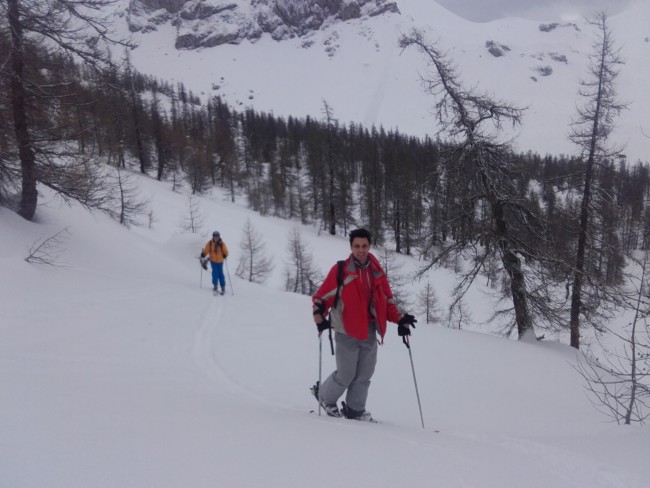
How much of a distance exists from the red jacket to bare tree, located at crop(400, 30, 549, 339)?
810cm

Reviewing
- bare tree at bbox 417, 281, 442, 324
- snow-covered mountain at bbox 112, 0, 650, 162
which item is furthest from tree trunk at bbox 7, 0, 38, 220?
snow-covered mountain at bbox 112, 0, 650, 162

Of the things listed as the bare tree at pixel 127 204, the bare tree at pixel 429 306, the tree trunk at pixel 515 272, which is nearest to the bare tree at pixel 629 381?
the tree trunk at pixel 515 272

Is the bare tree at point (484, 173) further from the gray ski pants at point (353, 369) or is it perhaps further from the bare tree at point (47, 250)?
the bare tree at point (47, 250)

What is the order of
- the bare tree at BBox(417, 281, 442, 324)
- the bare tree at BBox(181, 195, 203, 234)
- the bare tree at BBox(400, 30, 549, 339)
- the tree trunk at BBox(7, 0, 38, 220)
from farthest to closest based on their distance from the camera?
the bare tree at BBox(181, 195, 203, 234) → the bare tree at BBox(417, 281, 442, 324) → the bare tree at BBox(400, 30, 549, 339) → the tree trunk at BBox(7, 0, 38, 220)

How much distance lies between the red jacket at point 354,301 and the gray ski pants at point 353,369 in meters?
0.15

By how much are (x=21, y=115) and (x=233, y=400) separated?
9.29 meters

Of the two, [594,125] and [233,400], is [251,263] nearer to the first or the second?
[594,125]

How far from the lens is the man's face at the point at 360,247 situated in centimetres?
401

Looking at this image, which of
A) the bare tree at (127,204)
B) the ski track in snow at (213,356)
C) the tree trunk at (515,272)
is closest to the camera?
the ski track in snow at (213,356)

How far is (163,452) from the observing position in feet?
7.95

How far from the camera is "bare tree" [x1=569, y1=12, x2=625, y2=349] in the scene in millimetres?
11345

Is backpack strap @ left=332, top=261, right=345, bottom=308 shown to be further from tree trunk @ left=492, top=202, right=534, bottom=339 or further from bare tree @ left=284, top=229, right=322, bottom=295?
bare tree @ left=284, top=229, right=322, bottom=295

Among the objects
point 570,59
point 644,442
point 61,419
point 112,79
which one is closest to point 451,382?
point 644,442

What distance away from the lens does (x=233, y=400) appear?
14.1 feet
